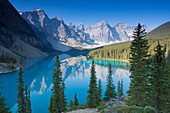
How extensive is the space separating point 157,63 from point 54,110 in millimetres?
20814

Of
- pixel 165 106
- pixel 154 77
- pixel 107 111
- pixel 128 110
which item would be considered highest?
pixel 154 77

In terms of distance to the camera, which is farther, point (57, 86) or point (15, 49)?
point (15, 49)

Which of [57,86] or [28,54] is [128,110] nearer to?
Result: [57,86]

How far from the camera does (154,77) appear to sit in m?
9.60

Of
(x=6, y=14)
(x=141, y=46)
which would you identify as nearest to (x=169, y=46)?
(x=141, y=46)

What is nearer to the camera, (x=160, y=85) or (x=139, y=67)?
(x=160, y=85)

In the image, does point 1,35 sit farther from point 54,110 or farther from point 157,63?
point 157,63

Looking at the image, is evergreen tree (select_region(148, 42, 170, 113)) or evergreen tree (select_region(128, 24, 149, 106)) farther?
evergreen tree (select_region(128, 24, 149, 106))

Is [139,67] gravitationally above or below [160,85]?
above

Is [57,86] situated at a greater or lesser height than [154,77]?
lesser

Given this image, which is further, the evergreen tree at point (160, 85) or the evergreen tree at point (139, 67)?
the evergreen tree at point (139, 67)

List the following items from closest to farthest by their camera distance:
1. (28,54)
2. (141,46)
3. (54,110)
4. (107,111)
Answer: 1. (107,111)
2. (141,46)
3. (54,110)
4. (28,54)

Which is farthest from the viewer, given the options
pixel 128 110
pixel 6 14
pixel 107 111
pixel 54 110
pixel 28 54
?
pixel 6 14

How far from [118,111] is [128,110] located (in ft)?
3.36
